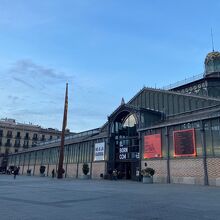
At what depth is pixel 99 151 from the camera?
49500 millimetres

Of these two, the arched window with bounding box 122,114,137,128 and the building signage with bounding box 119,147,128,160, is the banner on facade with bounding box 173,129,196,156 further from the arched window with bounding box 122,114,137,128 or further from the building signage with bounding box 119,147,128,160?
the building signage with bounding box 119,147,128,160

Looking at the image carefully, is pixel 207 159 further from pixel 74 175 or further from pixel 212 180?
pixel 74 175

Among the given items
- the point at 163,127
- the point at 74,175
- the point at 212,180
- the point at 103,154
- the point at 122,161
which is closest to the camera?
the point at 212,180

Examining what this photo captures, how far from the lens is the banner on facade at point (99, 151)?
1914 inches

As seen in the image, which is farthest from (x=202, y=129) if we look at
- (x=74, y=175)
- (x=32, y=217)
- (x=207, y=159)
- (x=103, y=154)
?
(x=74, y=175)


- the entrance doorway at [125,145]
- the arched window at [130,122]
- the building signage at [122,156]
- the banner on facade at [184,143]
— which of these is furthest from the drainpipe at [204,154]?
the building signage at [122,156]

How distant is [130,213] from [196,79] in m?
38.4

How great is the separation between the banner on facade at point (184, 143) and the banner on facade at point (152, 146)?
9.65 feet

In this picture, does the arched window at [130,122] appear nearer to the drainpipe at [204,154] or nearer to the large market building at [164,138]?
the large market building at [164,138]

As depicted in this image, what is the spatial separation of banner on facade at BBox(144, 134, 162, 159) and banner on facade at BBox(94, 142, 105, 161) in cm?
1049

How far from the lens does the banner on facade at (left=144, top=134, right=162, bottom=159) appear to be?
37.6 m

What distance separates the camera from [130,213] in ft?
33.7

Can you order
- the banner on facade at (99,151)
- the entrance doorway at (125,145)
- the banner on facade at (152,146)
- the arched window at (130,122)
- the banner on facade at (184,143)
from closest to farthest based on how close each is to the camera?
1. the banner on facade at (184,143)
2. the banner on facade at (152,146)
3. the entrance doorway at (125,145)
4. the arched window at (130,122)
5. the banner on facade at (99,151)

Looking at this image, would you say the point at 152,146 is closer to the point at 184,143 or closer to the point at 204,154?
the point at 184,143
